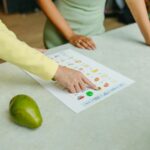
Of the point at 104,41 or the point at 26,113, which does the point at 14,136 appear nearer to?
the point at 26,113

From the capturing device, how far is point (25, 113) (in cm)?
60

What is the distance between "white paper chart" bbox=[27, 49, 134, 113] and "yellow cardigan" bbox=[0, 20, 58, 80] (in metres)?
0.06

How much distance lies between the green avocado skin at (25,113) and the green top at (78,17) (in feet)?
1.88

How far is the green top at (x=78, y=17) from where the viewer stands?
109cm

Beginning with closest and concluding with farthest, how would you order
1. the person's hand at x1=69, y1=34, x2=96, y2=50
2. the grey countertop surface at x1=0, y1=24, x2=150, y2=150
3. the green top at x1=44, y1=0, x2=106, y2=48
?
the grey countertop surface at x1=0, y1=24, x2=150, y2=150, the person's hand at x1=69, y1=34, x2=96, y2=50, the green top at x1=44, y1=0, x2=106, y2=48

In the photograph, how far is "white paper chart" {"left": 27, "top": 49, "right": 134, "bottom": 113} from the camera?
2.29ft

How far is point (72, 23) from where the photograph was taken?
1.14m

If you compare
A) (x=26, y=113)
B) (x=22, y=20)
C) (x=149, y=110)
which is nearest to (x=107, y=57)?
(x=149, y=110)

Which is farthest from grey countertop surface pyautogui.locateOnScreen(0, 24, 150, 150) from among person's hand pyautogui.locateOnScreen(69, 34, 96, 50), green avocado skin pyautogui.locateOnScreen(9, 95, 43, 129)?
person's hand pyautogui.locateOnScreen(69, 34, 96, 50)

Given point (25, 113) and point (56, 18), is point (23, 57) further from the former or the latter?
point (56, 18)

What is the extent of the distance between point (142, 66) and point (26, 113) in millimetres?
437

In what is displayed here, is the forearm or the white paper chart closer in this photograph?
the white paper chart

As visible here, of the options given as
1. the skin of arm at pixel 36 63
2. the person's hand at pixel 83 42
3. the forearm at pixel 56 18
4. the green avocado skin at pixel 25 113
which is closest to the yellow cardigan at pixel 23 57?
the skin of arm at pixel 36 63

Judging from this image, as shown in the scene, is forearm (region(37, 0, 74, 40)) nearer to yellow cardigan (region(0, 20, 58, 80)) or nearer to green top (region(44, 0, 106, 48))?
green top (region(44, 0, 106, 48))
